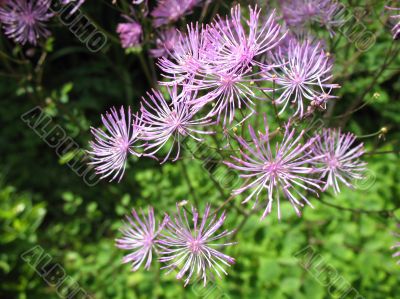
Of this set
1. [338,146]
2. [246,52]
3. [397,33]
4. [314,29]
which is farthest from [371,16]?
[246,52]

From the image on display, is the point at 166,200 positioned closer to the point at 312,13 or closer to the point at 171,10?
the point at 171,10

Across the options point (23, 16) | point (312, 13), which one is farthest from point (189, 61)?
point (23, 16)

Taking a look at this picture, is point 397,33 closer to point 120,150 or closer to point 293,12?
point 293,12

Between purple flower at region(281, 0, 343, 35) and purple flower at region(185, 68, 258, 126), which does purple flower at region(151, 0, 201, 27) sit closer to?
purple flower at region(281, 0, 343, 35)

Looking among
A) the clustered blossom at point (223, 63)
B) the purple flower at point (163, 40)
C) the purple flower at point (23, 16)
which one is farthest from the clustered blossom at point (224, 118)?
the purple flower at point (23, 16)

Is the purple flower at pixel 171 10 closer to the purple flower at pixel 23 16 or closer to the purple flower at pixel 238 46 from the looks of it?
the purple flower at pixel 23 16

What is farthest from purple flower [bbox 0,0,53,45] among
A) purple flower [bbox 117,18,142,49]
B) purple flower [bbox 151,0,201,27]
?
purple flower [bbox 151,0,201,27]
